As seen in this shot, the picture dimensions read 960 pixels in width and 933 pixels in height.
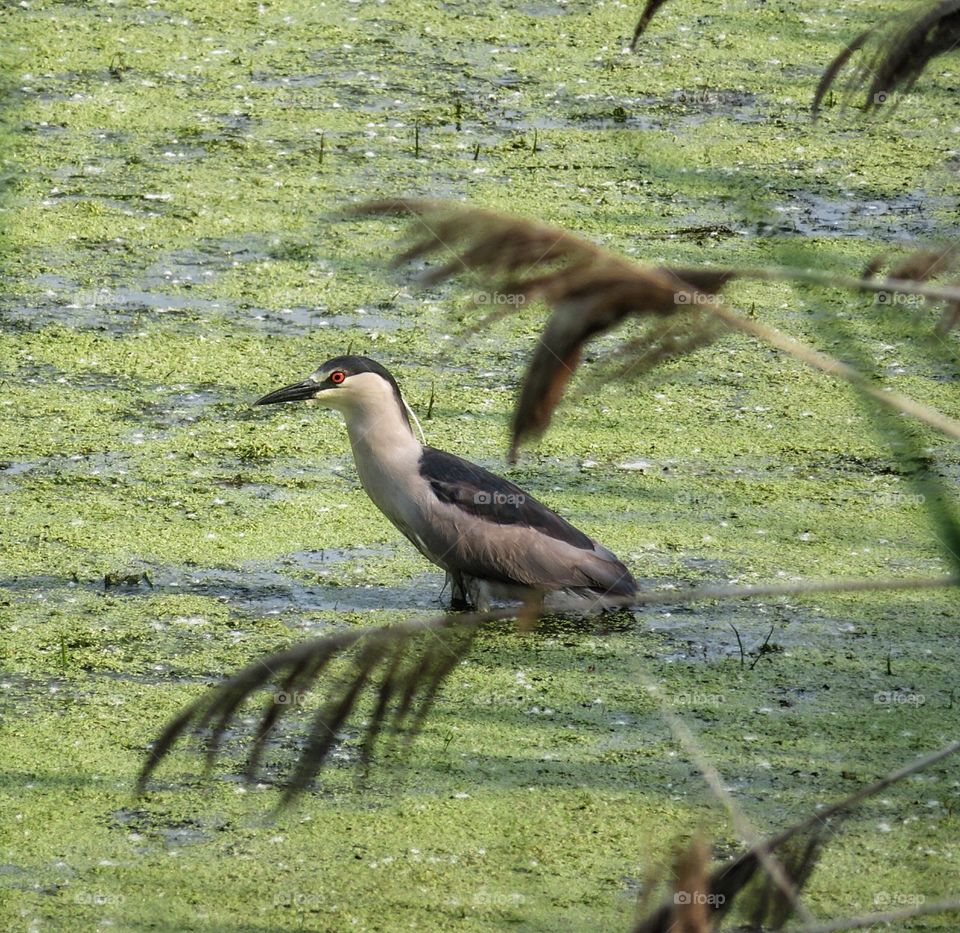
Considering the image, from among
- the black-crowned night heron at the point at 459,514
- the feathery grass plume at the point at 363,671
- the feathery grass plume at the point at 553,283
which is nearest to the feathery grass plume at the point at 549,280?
the feathery grass plume at the point at 553,283

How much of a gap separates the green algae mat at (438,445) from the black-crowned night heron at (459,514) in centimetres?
18

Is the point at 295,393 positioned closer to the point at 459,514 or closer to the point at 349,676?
the point at 459,514

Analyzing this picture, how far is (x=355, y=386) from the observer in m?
5.26

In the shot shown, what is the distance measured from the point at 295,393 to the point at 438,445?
37.3 inches

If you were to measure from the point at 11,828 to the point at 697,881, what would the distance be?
2578 millimetres

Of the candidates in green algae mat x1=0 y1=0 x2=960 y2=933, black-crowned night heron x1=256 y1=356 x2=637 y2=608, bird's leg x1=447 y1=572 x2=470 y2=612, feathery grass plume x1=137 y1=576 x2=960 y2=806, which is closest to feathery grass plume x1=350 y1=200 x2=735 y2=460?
green algae mat x1=0 y1=0 x2=960 y2=933

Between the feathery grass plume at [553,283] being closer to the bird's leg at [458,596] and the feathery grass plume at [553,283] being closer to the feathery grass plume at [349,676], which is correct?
the feathery grass plume at [349,676]

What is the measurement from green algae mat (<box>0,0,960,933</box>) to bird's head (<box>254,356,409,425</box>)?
50 cm

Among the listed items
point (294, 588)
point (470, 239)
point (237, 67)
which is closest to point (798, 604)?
point (294, 588)

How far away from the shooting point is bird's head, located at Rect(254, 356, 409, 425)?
17.2 ft

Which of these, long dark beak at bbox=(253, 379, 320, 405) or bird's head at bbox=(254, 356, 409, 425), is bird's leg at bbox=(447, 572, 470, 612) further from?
long dark beak at bbox=(253, 379, 320, 405)

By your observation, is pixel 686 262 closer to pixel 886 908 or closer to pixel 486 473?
pixel 486 473

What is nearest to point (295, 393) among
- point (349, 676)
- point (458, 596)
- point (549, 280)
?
point (458, 596)

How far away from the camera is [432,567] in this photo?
5.52 m
